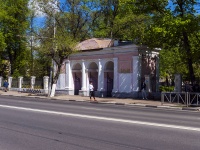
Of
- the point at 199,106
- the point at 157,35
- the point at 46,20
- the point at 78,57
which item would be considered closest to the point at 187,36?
the point at 157,35

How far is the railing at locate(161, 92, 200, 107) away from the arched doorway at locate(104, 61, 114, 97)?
1052 cm

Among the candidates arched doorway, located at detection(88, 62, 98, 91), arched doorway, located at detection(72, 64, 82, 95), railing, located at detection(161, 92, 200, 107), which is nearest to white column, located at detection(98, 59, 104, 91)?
arched doorway, located at detection(88, 62, 98, 91)

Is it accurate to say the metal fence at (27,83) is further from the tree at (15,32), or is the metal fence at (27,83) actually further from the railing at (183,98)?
the railing at (183,98)

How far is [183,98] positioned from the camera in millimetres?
22141

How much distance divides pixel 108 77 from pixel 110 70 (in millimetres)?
810

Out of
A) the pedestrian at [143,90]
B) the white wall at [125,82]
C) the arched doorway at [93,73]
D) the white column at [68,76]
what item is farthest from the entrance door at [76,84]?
the pedestrian at [143,90]

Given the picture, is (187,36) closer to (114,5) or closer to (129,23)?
(129,23)

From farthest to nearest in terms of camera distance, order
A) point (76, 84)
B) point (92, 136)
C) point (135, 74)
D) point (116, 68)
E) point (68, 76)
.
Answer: point (76, 84) < point (68, 76) < point (116, 68) < point (135, 74) < point (92, 136)

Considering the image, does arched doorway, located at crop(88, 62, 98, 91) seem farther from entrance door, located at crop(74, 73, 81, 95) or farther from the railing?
the railing

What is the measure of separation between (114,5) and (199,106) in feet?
96.9

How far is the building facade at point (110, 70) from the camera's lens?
29.6 m

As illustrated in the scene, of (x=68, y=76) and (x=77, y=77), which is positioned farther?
(x=77, y=77)

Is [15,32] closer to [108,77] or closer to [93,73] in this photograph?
[93,73]

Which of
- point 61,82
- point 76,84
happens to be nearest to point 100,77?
point 76,84
